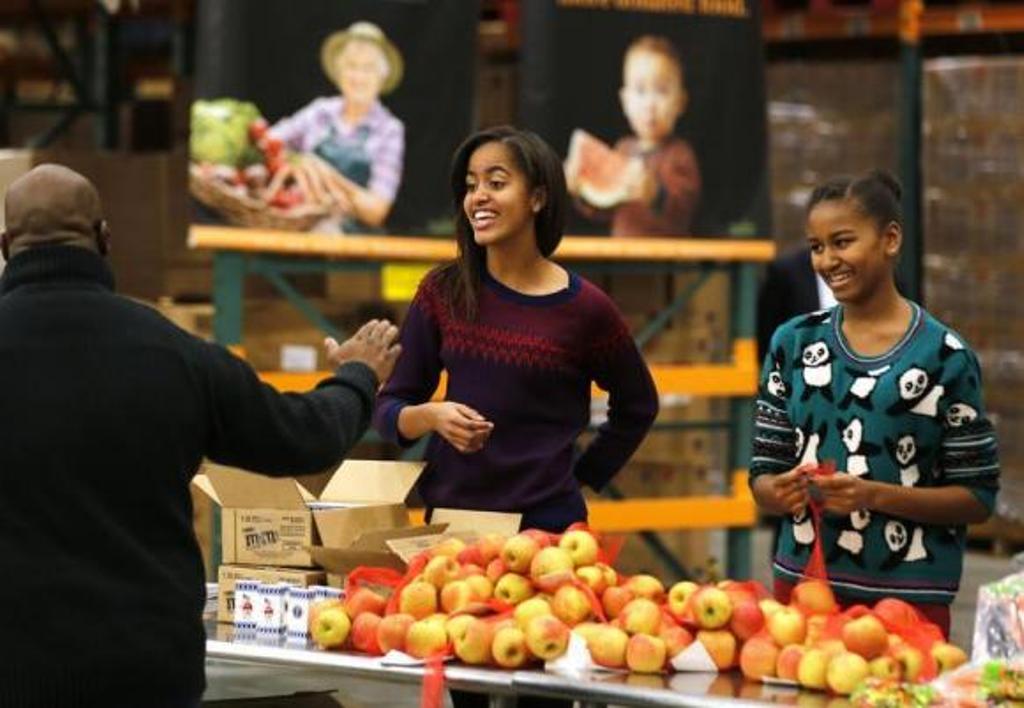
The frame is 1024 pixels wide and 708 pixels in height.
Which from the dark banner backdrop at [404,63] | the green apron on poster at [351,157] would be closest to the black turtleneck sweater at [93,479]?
the dark banner backdrop at [404,63]

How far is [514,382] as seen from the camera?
18.2 feet

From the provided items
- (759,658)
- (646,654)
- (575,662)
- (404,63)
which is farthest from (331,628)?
(404,63)

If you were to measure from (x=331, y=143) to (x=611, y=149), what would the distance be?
1.39 metres

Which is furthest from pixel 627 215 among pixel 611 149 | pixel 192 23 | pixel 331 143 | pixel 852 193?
pixel 852 193

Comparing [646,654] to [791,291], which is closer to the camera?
[646,654]

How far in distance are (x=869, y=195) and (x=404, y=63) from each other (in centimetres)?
466

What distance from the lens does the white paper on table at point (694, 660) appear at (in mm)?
4758

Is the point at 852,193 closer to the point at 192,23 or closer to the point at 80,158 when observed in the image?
the point at 80,158

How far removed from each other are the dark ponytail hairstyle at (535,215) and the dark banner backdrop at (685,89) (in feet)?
14.5

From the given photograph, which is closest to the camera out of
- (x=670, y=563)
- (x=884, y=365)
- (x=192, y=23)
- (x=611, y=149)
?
(x=884, y=365)

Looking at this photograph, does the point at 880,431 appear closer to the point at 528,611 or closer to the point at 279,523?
the point at 528,611

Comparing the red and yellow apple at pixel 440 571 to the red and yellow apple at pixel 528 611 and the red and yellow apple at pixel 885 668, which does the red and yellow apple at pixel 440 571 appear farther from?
the red and yellow apple at pixel 885 668

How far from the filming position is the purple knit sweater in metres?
5.57

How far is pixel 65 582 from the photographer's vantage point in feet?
13.4
